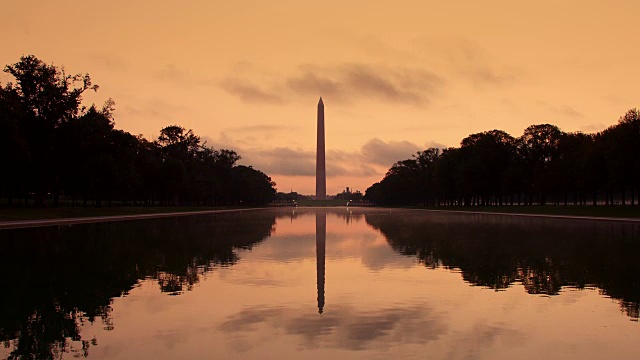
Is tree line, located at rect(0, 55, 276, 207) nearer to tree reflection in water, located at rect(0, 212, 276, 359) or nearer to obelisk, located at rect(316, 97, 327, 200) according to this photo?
tree reflection in water, located at rect(0, 212, 276, 359)

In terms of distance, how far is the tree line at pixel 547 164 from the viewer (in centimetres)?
6556

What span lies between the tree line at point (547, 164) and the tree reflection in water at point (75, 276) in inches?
2067

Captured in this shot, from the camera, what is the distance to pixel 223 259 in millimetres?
20141

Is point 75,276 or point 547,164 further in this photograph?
point 547,164

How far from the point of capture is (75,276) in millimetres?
15594

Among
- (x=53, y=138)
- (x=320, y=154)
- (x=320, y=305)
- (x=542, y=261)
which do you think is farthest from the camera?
(x=320, y=154)

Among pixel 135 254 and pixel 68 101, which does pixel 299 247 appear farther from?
pixel 68 101

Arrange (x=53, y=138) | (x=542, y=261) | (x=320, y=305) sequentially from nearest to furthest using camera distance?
(x=320, y=305) → (x=542, y=261) → (x=53, y=138)

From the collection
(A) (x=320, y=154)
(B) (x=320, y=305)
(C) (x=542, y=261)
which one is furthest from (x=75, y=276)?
(A) (x=320, y=154)

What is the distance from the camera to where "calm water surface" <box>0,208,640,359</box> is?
8.55 meters

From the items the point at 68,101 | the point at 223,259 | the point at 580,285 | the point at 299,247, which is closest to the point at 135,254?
the point at 223,259

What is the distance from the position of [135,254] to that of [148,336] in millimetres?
13062

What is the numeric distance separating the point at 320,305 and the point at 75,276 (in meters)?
7.56

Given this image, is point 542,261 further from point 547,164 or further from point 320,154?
point 320,154
